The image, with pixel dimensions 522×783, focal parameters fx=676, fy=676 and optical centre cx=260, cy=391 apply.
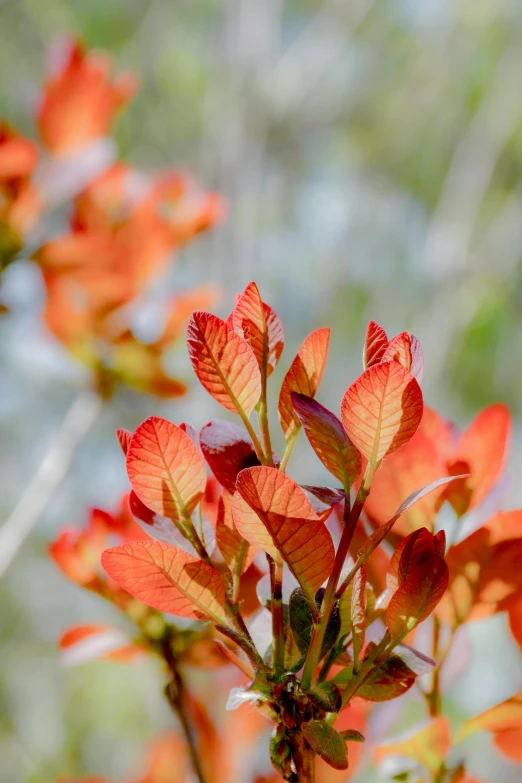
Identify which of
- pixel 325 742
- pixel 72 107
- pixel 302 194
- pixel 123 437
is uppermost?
pixel 302 194

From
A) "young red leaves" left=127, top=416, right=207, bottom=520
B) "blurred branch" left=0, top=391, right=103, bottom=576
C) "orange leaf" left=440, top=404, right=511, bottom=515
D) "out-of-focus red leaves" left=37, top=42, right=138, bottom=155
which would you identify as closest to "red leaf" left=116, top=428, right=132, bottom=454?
"young red leaves" left=127, top=416, right=207, bottom=520

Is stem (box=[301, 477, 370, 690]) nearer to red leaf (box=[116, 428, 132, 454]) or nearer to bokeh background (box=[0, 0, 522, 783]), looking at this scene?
red leaf (box=[116, 428, 132, 454])

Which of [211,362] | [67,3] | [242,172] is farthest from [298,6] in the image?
[211,362]

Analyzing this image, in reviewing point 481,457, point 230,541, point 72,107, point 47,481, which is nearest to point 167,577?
point 230,541

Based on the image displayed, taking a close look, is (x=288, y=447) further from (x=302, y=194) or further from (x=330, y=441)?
(x=302, y=194)

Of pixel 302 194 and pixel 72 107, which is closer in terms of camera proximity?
pixel 72 107

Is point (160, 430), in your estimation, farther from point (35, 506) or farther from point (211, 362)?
point (35, 506)

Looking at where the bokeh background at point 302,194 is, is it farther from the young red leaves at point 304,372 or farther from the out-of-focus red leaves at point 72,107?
the young red leaves at point 304,372
